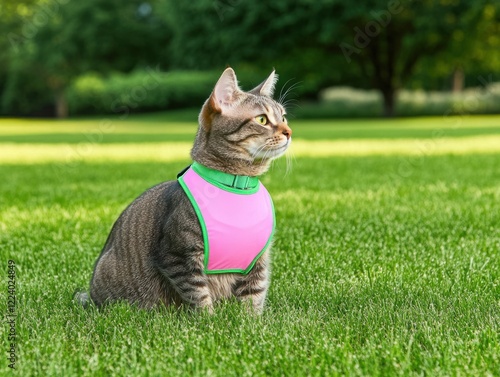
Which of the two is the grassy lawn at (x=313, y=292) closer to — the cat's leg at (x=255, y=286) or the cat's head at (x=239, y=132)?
the cat's leg at (x=255, y=286)

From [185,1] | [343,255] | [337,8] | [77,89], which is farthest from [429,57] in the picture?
[343,255]

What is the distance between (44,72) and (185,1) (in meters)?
20.2

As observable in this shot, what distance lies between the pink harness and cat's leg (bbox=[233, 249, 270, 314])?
66 mm

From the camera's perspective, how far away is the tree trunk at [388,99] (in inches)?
1355

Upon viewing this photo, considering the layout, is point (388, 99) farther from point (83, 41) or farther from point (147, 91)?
point (83, 41)

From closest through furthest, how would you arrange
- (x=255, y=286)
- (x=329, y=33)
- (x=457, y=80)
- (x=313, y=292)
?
(x=255, y=286), (x=313, y=292), (x=329, y=33), (x=457, y=80)

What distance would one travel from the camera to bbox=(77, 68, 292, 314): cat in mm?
3150

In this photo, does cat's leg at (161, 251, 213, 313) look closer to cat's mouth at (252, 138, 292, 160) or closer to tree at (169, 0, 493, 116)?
cat's mouth at (252, 138, 292, 160)

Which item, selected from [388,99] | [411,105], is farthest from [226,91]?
[411,105]

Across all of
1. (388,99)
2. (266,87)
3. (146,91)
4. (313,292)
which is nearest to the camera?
(266,87)

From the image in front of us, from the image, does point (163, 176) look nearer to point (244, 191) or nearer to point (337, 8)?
point (244, 191)

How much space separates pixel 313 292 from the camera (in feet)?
11.9

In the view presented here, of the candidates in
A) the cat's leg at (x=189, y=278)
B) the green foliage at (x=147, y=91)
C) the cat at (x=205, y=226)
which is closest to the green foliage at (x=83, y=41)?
the green foliage at (x=147, y=91)

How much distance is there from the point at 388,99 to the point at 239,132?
32565mm
